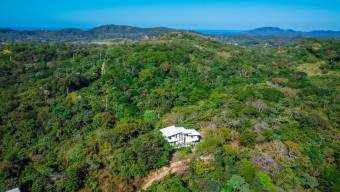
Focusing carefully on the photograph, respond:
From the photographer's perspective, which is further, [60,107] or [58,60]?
[58,60]

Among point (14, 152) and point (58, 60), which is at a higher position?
point (58, 60)

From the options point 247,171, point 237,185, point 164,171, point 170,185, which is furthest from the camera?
point 164,171

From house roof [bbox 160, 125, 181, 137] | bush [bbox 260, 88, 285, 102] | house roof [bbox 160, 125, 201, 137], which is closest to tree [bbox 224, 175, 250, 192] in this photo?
house roof [bbox 160, 125, 201, 137]

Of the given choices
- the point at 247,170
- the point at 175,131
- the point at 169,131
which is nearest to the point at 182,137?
the point at 175,131

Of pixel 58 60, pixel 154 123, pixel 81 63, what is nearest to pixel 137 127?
pixel 154 123

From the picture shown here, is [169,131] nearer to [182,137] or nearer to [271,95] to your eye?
[182,137]

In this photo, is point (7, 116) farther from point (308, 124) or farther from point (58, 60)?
point (308, 124)

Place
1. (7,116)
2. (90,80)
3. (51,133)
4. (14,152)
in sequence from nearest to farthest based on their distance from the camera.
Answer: (14,152) → (51,133) → (7,116) → (90,80)
